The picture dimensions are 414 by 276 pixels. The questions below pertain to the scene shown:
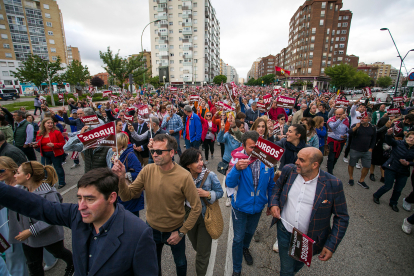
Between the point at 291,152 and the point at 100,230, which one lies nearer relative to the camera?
the point at 100,230

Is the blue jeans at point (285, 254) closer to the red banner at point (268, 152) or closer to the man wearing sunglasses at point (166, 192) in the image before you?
the red banner at point (268, 152)

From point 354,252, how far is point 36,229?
4769 millimetres

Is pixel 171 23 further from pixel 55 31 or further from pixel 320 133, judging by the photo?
pixel 320 133

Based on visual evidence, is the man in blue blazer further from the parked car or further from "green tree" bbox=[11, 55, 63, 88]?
the parked car

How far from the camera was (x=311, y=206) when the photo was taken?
226 cm

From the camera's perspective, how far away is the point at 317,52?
64.6 meters

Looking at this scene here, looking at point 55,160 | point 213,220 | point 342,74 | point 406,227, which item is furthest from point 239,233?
point 342,74

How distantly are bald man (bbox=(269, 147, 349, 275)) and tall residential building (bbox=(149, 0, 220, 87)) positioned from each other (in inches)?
2400

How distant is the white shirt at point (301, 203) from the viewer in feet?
7.46

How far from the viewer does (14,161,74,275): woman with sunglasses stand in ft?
7.55

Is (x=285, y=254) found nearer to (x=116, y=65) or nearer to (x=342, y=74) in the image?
(x=116, y=65)

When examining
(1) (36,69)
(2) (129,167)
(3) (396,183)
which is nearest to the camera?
(2) (129,167)

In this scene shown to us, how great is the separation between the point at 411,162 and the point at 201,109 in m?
7.19

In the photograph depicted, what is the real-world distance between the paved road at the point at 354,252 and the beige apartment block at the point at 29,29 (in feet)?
254
